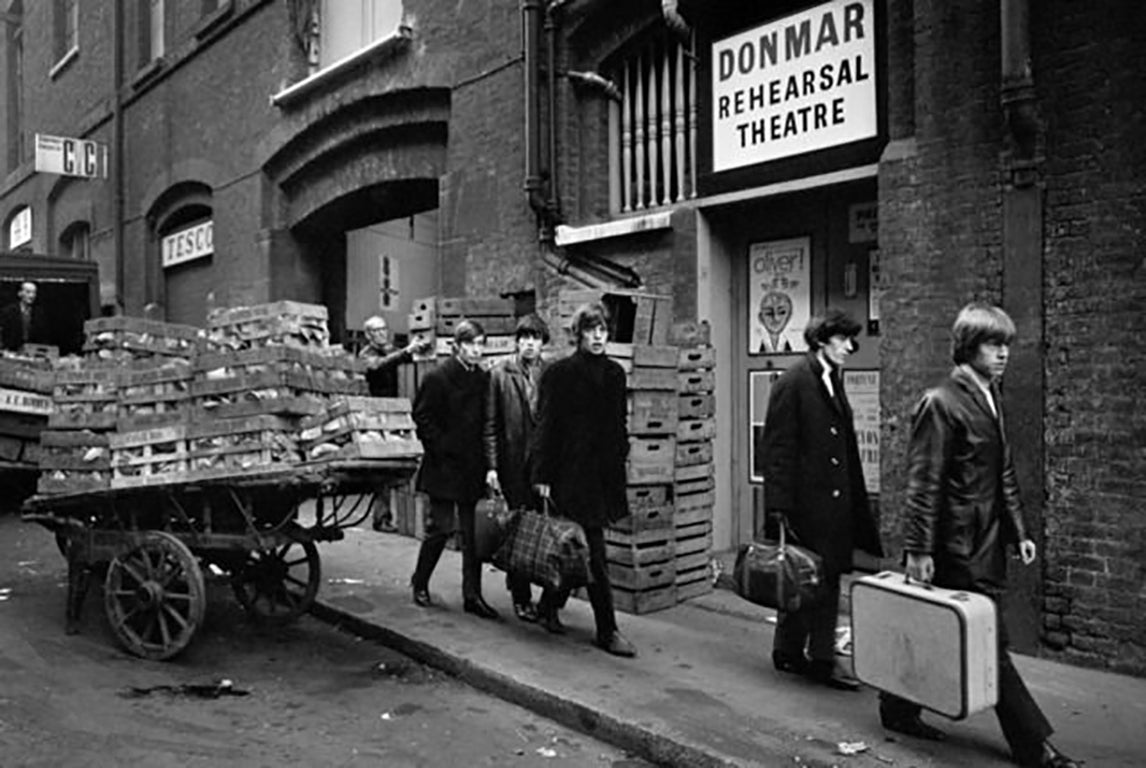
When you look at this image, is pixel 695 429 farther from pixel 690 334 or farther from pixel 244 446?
pixel 244 446

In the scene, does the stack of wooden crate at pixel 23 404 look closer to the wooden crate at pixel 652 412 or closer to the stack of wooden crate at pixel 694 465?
the wooden crate at pixel 652 412

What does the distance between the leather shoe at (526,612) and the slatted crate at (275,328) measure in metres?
2.18

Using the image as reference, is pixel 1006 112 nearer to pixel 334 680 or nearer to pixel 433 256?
pixel 334 680

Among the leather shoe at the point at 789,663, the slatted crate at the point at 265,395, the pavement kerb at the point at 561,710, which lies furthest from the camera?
the slatted crate at the point at 265,395

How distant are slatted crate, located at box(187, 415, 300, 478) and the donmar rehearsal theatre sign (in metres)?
4.17

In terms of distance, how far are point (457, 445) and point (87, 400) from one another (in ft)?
7.76

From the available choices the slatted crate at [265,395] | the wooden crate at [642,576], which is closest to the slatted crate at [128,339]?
the slatted crate at [265,395]

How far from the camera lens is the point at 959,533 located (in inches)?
167

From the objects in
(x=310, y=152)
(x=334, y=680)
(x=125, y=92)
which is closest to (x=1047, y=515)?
(x=334, y=680)

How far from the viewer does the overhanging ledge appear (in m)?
8.44

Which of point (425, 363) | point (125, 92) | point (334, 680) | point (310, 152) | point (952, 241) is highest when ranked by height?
point (125, 92)

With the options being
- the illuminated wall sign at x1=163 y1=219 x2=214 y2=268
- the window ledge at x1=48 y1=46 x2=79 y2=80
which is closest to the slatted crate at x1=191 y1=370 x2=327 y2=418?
the illuminated wall sign at x1=163 y1=219 x2=214 y2=268

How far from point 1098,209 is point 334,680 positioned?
200 inches

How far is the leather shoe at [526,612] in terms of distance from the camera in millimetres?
6648
